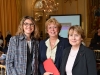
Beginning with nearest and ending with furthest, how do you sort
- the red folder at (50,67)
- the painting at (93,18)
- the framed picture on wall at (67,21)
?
the red folder at (50,67) → the painting at (93,18) → the framed picture on wall at (67,21)

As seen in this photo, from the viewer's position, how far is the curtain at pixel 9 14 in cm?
945

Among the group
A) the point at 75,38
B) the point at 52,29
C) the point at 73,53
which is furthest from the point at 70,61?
the point at 52,29

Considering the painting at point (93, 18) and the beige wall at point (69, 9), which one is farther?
the beige wall at point (69, 9)

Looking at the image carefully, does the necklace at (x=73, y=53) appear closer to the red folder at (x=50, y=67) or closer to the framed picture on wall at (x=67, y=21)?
the red folder at (x=50, y=67)

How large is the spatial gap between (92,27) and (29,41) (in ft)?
22.1

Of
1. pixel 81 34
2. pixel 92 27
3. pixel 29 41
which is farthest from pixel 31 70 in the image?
pixel 92 27

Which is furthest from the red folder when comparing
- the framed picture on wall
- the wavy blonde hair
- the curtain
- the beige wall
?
the curtain

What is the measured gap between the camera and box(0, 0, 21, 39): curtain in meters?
9.45

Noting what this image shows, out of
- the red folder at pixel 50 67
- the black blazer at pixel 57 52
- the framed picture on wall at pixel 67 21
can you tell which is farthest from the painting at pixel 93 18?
the red folder at pixel 50 67

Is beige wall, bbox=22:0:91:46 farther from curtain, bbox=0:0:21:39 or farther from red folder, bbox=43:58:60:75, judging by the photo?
red folder, bbox=43:58:60:75

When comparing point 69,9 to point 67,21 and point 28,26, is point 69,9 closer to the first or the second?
point 67,21

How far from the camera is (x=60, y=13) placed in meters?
9.49

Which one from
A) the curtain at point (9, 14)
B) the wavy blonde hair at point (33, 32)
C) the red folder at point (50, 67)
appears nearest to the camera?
the red folder at point (50, 67)

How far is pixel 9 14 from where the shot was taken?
9711mm
